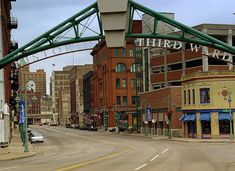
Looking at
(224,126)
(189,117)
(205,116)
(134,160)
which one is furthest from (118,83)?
(134,160)

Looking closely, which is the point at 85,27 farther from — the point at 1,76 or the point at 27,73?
the point at 27,73

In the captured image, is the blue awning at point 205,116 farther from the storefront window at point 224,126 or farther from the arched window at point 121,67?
the arched window at point 121,67

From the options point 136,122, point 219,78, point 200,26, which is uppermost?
point 200,26

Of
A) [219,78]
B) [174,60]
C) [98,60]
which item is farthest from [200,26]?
[98,60]

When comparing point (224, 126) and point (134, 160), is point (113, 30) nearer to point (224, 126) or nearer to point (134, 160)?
point (134, 160)

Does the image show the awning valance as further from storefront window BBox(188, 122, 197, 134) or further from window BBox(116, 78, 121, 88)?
window BBox(116, 78, 121, 88)

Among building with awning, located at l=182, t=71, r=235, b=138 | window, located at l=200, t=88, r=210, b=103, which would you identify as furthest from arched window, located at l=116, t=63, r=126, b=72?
window, located at l=200, t=88, r=210, b=103

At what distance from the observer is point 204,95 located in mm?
68812

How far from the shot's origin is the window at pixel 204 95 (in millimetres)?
68438

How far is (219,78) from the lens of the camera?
67688 mm

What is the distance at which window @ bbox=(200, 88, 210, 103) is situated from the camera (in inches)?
2694

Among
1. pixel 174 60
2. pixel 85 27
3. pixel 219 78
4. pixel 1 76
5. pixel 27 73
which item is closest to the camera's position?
pixel 85 27

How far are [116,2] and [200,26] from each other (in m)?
57.9

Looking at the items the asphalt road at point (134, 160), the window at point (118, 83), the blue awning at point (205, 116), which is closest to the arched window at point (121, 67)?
the window at point (118, 83)
